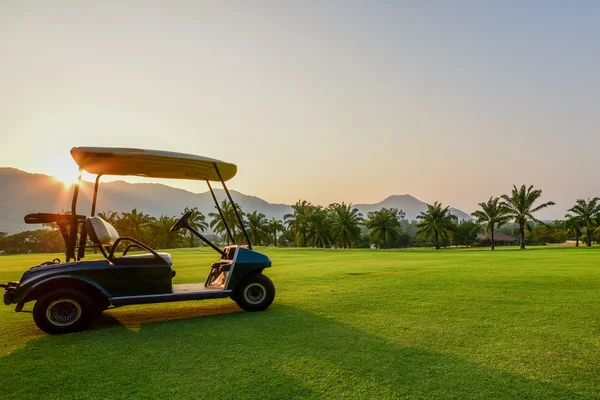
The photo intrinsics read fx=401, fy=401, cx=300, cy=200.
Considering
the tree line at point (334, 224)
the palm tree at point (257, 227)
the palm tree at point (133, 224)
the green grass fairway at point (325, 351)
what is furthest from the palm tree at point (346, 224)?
the green grass fairway at point (325, 351)

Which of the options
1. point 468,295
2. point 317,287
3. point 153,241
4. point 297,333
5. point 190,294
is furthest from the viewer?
point 153,241

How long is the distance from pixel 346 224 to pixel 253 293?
6500 cm

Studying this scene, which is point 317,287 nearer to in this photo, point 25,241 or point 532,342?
point 532,342

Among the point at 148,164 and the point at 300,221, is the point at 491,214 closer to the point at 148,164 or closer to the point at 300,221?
the point at 300,221

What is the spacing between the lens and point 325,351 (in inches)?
181

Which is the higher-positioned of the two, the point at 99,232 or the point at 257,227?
the point at 257,227

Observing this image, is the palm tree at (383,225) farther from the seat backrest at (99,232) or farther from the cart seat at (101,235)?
the seat backrest at (99,232)

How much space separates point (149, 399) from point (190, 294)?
3315 millimetres

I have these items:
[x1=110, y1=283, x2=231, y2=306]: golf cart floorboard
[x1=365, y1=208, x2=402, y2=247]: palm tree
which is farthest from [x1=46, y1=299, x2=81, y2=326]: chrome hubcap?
[x1=365, y1=208, x2=402, y2=247]: palm tree

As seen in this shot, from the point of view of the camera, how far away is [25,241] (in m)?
74.4

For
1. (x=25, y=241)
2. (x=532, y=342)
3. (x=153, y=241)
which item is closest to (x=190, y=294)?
(x=532, y=342)

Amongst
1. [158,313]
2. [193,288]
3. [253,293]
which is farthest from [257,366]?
[158,313]

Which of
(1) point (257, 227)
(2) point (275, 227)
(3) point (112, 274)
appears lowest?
(3) point (112, 274)

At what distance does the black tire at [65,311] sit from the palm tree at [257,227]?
244 ft
